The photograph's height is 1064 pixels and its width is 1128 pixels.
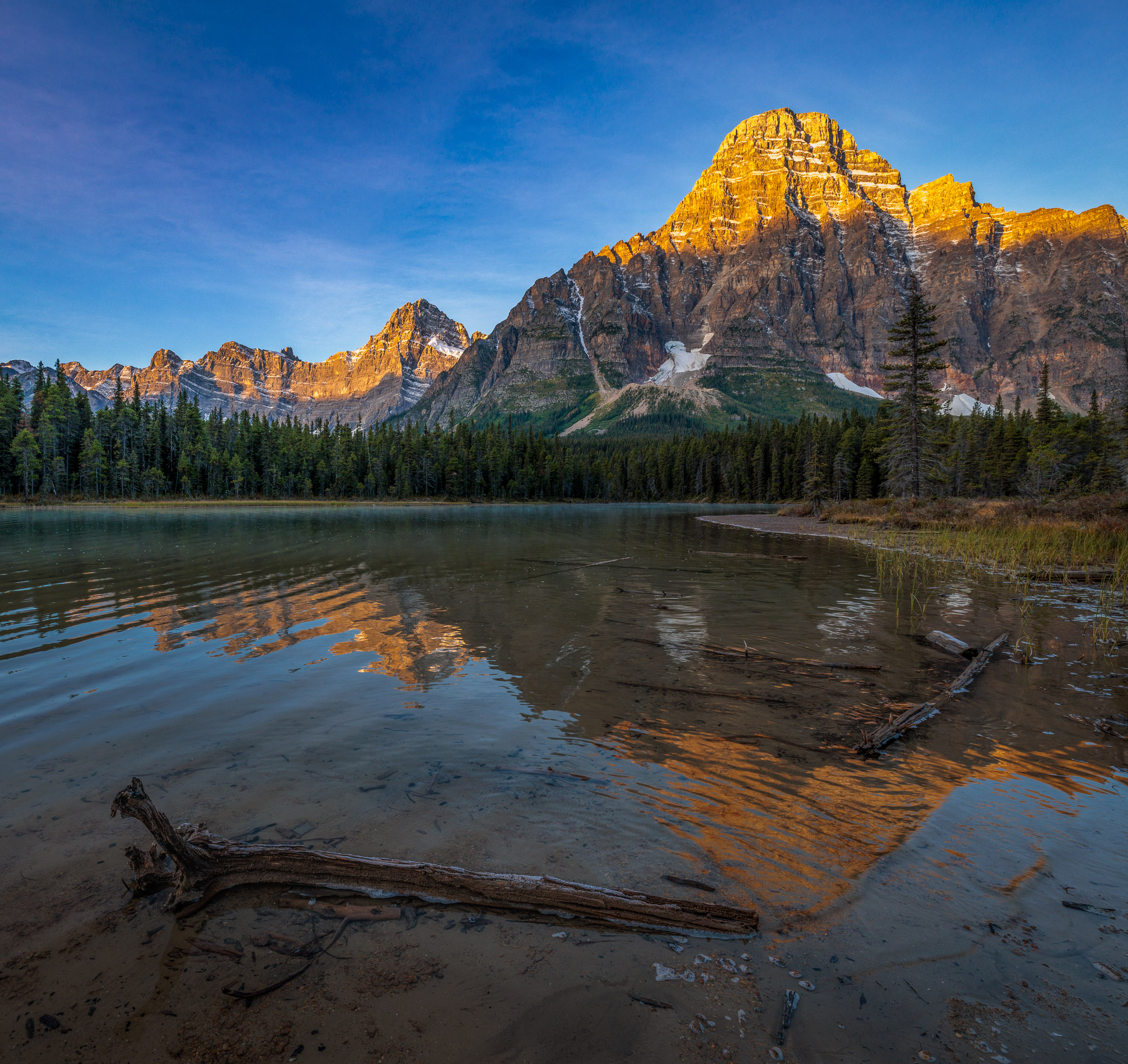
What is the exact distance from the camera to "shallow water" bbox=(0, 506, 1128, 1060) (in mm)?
3426

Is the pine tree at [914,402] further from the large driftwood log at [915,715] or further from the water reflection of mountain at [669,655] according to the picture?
the large driftwood log at [915,715]

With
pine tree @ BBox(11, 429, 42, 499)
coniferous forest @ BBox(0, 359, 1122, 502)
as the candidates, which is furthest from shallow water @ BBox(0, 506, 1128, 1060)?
pine tree @ BBox(11, 429, 42, 499)

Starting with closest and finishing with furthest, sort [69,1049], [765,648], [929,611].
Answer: [69,1049]
[765,648]
[929,611]

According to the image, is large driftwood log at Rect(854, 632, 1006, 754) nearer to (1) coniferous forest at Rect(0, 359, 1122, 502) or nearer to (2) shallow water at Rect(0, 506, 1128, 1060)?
(2) shallow water at Rect(0, 506, 1128, 1060)

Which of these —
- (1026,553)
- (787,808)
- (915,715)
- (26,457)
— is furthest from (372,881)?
(26,457)

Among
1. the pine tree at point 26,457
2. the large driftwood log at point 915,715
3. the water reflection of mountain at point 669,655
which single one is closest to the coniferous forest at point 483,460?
the pine tree at point 26,457

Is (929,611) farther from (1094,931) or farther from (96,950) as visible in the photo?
(96,950)

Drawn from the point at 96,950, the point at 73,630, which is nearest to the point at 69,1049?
the point at 96,950

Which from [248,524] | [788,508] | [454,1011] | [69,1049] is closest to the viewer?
[69,1049]

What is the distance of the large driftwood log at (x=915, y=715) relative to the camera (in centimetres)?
734

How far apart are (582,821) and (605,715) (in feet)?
10.1

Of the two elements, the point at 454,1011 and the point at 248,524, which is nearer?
the point at 454,1011

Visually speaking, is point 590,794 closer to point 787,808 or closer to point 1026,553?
point 787,808

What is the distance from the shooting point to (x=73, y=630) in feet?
43.5
